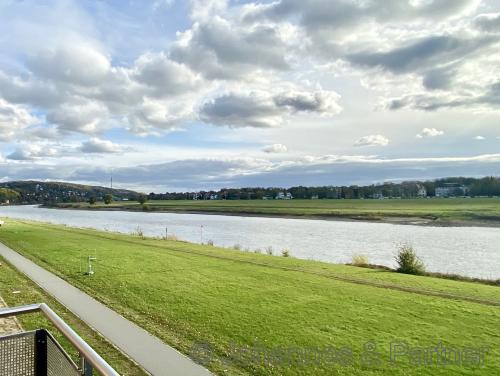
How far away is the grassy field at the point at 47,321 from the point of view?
5.68 meters

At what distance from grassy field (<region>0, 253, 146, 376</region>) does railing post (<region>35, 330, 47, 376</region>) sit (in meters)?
1.86

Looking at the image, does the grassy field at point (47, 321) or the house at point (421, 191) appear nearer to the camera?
the grassy field at point (47, 321)

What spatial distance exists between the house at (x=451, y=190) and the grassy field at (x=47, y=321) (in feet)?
449

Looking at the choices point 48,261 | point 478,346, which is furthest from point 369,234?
point 478,346

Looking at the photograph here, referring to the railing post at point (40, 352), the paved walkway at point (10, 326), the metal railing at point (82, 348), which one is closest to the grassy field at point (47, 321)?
the paved walkway at point (10, 326)

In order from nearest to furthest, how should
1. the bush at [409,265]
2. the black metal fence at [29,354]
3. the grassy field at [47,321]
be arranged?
the black metal fence at [29,354], the grassy field at [47,321], the bush at [409,265]

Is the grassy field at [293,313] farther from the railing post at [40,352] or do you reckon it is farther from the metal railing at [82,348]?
the metal railing at [82,348]

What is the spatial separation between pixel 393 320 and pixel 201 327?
149 inches

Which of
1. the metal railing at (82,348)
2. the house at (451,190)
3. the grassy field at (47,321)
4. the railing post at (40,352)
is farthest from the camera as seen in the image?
the house at (451,190)

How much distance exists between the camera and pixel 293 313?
8430 mm

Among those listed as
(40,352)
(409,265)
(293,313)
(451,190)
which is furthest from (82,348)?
(451,190)

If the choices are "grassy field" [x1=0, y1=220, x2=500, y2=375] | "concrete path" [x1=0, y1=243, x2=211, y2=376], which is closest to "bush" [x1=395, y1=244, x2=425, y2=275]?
"grassy field" [x1=0, y1=220, x2=500, y2=375]

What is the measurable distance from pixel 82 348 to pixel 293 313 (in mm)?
6329

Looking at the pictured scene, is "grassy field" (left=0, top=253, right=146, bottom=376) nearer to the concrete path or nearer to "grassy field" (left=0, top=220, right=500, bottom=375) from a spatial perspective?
the concrete path
